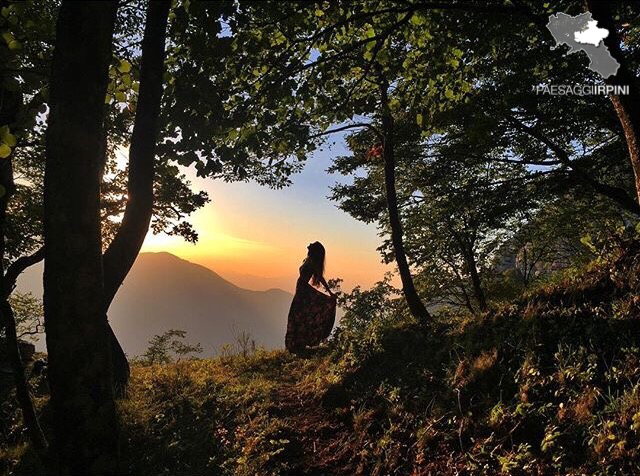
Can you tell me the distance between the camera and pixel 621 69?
3.88m

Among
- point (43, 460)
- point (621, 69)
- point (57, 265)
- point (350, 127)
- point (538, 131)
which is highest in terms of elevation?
point (350, 127)

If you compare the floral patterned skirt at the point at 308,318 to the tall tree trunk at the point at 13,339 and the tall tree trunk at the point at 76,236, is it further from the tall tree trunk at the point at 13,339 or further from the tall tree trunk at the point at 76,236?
the tall tree trunk at the point at 76,236

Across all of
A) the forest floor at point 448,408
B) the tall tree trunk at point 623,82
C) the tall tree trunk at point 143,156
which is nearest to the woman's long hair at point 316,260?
the forest floor at point 448,408

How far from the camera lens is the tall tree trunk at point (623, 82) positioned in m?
3.75

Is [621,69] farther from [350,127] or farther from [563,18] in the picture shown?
[350,127]

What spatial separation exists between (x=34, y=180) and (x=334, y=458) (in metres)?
9.91

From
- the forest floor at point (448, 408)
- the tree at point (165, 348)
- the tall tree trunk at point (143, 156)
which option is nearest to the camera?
the tall tree trunk at point (143, 156)

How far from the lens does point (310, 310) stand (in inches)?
591

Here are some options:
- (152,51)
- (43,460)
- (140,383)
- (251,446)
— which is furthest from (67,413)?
(140,383)

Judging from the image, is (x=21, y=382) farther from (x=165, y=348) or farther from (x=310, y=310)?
(x=165, y=348)

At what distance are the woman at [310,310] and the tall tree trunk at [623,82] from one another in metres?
11.2

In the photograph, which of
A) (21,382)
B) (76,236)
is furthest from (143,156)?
(21,382)

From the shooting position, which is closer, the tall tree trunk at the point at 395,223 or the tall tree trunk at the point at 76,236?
the tall tree trunk at the point at 76,236

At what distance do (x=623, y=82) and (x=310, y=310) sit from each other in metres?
12.2
